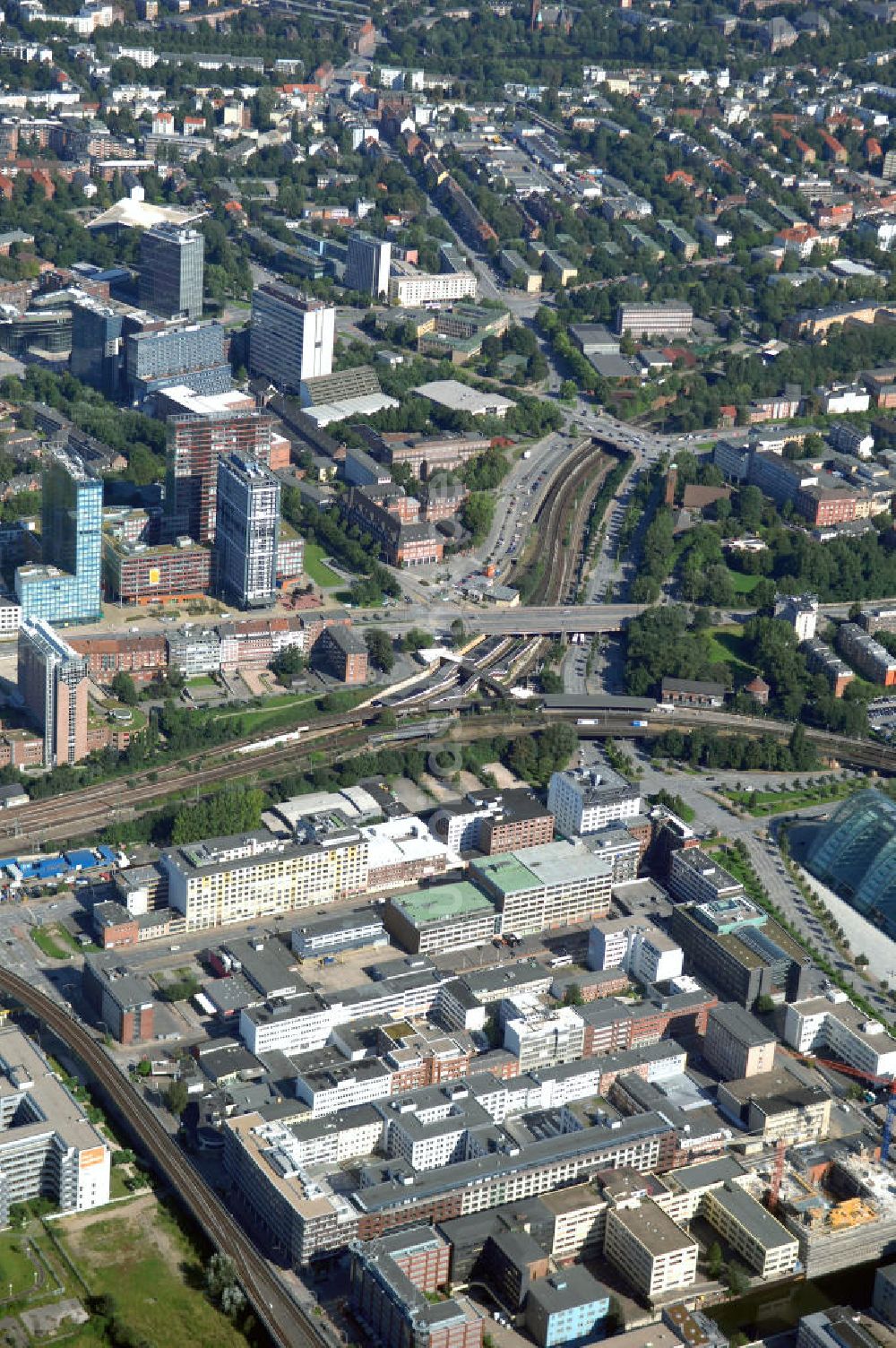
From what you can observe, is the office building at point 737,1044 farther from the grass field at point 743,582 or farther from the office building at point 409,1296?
the grass field at point 743,582

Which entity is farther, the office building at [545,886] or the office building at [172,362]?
the office building at [172,362]

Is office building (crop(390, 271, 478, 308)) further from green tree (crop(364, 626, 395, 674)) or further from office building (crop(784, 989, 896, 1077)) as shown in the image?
office building (crop(784, 989, 896, 1077))

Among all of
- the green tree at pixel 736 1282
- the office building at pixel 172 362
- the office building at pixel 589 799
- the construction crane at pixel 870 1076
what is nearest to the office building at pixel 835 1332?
the green tree at pixel 736 1282

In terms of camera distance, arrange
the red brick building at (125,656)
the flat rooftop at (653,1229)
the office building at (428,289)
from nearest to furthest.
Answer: the flat rooftop at (653,1229)
the red brick building at (125,656)
the office building at (428,289)

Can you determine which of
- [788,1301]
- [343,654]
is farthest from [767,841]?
[788,1301]

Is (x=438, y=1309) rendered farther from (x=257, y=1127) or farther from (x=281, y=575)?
(x=281, y=575)

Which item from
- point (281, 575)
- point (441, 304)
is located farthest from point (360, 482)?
point (441, 304)

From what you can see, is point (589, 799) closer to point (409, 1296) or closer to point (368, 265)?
point (409, 1296)
